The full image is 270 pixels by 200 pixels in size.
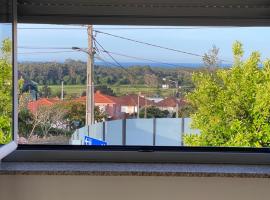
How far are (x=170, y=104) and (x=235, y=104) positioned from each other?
370mm

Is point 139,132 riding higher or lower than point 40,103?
lower

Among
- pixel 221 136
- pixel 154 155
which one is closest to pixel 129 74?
pixel 154 155

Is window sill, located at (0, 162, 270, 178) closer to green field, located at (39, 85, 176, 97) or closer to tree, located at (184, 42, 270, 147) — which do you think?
tree, located at (184, 42, 270, 147)

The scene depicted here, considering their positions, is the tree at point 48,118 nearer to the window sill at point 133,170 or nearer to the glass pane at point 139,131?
the window sill at point 133,170

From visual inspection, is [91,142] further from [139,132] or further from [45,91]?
[45,91]

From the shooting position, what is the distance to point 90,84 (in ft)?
8.71

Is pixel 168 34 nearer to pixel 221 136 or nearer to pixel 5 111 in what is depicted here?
pixel 221 136

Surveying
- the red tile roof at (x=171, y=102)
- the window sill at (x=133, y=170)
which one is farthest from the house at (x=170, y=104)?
the window sill at (x=133, y=170)

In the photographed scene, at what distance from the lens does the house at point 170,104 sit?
8.84 feet

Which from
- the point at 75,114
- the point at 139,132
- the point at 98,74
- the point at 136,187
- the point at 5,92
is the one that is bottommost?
the point at 136,187

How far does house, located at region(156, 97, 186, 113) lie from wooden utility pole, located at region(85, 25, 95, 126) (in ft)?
1.25

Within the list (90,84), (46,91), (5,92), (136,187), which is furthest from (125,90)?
(5,92)

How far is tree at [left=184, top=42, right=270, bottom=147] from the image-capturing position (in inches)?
105

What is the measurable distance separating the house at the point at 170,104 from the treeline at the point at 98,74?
0.34 feet
